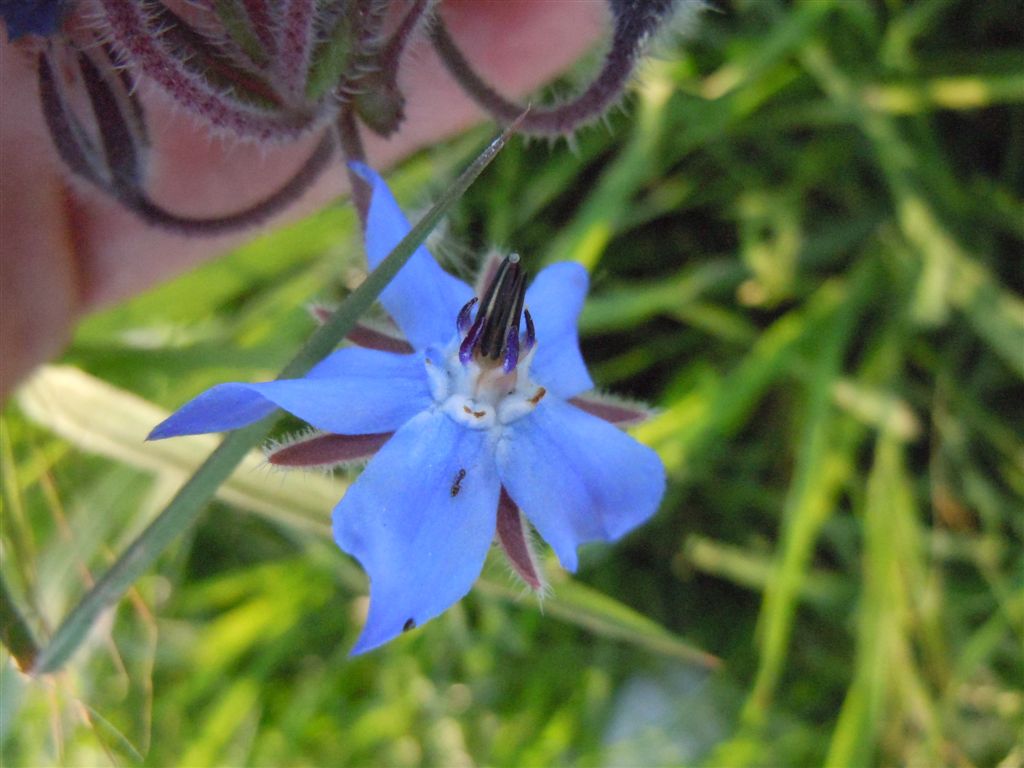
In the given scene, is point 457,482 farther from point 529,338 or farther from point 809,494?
point 809,494

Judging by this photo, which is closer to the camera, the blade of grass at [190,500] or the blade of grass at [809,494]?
the blade of grass at [190,500]

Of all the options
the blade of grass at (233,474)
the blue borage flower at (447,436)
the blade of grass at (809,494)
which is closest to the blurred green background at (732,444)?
the blade of grass at (809,494)

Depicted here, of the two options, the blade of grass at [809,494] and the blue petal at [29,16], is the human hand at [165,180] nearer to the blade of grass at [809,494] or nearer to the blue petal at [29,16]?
the blue petal at [29,16]

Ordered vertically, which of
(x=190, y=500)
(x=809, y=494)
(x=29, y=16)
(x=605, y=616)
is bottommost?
(x=809, y=494)

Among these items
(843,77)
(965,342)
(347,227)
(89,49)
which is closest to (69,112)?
(89,49)

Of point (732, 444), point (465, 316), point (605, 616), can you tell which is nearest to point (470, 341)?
point (465, 316)

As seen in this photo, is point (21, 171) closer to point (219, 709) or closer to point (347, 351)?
point (347, 351)
